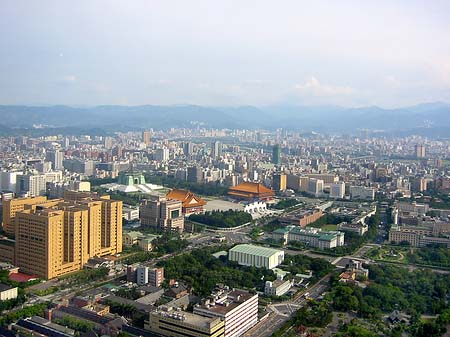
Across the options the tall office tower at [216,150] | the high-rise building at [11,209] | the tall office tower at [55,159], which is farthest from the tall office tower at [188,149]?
the high-rise building at [11,209]

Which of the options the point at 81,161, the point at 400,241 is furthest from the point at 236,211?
the point at 81,161

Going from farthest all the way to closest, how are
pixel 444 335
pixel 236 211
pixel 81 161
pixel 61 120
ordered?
pixel 61 120, pixel 81 161, pixel 236 211, pixel 444 335

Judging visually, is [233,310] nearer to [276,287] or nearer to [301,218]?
[276,287]

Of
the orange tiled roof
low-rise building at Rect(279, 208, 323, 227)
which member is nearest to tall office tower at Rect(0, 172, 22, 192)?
the orange tiled roof

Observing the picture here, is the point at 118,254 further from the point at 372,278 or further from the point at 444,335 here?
the point at 444,335

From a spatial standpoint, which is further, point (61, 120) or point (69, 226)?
point (61, 120)

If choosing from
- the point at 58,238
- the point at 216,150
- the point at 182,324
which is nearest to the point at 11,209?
the point at 58,238

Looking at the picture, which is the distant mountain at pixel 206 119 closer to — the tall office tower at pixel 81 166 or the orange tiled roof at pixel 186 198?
the tall office tower at pixel 81 166

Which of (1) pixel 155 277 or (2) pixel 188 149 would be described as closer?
(1) pixel 155 277
